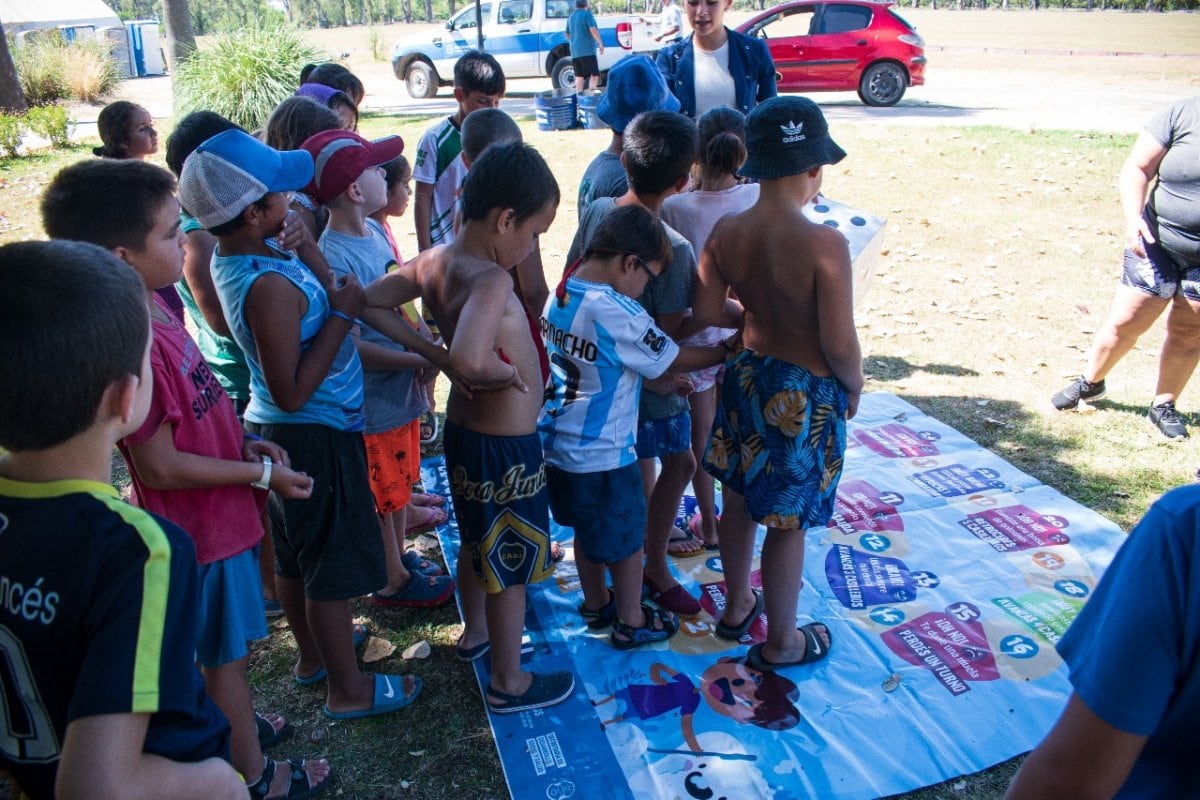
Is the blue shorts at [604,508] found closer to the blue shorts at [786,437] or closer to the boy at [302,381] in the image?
the blue shorts at [786,437]

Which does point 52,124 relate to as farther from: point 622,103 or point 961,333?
point 961,333

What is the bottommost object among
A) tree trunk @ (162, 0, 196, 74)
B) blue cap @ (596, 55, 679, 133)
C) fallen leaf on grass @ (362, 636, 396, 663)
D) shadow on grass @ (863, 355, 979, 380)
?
fallen leaf on grass @ (362, 636, 396, 663)

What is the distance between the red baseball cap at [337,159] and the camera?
2801 mm

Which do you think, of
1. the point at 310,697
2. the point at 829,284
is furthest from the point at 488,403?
the point at 310,697

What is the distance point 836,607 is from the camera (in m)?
3.32

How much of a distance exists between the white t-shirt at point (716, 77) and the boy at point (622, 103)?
92 cm

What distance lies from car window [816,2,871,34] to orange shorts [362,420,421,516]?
45.6ft

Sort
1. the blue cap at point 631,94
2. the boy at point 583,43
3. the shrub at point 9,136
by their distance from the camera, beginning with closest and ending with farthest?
the blue cap at point 631,94, the shrub at point 9,136, the boy at point 583,43

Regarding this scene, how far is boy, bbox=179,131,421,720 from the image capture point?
2.31 metres

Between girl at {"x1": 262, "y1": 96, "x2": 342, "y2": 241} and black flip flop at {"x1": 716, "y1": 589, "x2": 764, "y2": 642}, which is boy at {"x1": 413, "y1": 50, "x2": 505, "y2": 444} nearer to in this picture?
girl at {"x1": 262, "y1": 96, "x2": 342, "y2": 241}

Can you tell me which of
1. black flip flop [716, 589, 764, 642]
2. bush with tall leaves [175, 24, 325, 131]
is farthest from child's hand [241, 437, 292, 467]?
bush with tall leaves [175, 24, 325, 131]

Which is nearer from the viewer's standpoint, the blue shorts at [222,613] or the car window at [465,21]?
the blue shorts at [222,613]

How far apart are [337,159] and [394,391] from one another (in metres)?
0.84

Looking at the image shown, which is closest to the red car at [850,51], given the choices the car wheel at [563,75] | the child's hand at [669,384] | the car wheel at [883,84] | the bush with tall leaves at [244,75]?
the car wheel at [883,84]
